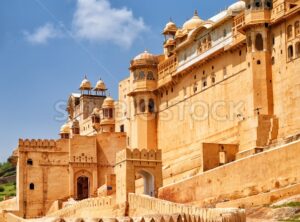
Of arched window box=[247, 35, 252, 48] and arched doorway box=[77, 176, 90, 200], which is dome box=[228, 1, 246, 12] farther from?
arched doorway box=[77, 176, 90, 200]

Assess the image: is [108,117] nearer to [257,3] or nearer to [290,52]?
[257,3]

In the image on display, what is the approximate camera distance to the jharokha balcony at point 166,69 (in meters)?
54.6

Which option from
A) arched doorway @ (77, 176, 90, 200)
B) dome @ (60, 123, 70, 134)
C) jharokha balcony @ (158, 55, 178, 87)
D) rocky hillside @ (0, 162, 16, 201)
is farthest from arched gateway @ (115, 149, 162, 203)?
rocky hillside @ (0, 162, 16, 201)

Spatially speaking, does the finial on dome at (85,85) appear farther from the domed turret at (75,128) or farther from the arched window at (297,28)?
the arched window at (297,28)

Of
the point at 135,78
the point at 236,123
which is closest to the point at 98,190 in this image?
the point at 135,78

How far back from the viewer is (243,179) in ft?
118

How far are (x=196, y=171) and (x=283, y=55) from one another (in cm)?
816

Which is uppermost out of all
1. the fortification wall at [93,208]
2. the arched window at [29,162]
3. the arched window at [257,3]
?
the arched window at [257,3]

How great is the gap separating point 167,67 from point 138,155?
16410 millimetres

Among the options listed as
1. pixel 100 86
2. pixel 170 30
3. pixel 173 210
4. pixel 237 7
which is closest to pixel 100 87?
pixel 100 86

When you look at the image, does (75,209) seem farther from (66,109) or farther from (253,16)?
(66,109)

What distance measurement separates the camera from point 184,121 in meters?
52.6

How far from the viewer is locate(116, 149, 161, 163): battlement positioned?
40000 millimetres

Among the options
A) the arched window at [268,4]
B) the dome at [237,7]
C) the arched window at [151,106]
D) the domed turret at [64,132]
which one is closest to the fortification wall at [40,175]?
the arched window at [151,106]
